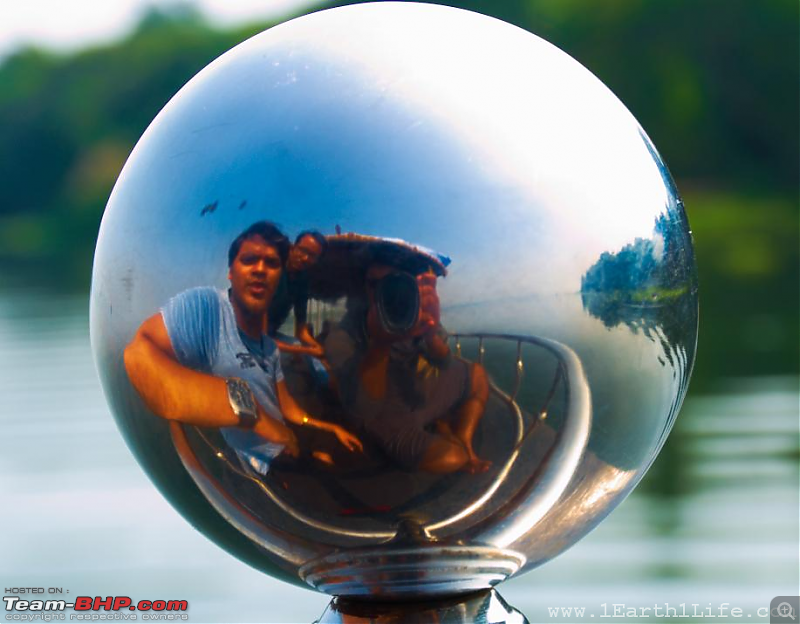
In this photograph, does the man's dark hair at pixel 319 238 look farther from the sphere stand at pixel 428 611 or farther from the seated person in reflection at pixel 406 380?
the sphere stand at pixel 428 611

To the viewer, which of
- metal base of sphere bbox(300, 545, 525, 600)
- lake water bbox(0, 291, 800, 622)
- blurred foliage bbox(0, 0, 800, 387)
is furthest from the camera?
blurred foliage bbox(0, 0, 800, 387)

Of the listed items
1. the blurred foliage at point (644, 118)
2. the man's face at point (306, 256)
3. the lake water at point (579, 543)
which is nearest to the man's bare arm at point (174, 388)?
the man's face at point (306, 256)

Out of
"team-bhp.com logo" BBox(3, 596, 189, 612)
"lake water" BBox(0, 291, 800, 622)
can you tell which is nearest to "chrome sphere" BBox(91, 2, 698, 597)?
"team-bhp.com logo" BBox(3, 596, 189, 612)

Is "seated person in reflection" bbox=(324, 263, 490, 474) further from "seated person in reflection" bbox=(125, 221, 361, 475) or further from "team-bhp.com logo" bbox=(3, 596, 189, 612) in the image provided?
"team-bhp.com logo" bbox=(3, 596, 189, 612)

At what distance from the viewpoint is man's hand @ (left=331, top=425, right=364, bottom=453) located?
8.73ft

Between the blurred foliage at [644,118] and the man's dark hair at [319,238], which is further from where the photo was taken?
the blurred foliage at [644,118]

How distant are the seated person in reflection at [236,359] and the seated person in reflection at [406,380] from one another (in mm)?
75

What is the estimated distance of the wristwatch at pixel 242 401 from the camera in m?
2.70

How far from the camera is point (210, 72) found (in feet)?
9.77

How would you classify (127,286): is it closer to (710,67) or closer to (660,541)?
(660,541)

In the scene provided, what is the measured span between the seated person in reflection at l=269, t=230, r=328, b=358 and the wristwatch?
0.12 metres

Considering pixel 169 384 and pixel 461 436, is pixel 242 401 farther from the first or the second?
pixel 461 436

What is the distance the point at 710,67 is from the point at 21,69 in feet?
78.2

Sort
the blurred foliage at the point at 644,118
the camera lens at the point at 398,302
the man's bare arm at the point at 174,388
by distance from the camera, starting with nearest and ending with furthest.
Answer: the camera lens at the point at 398,302 < the man's bare arm at the point at 174,388 < the blurred foliage at the point at 644,118
